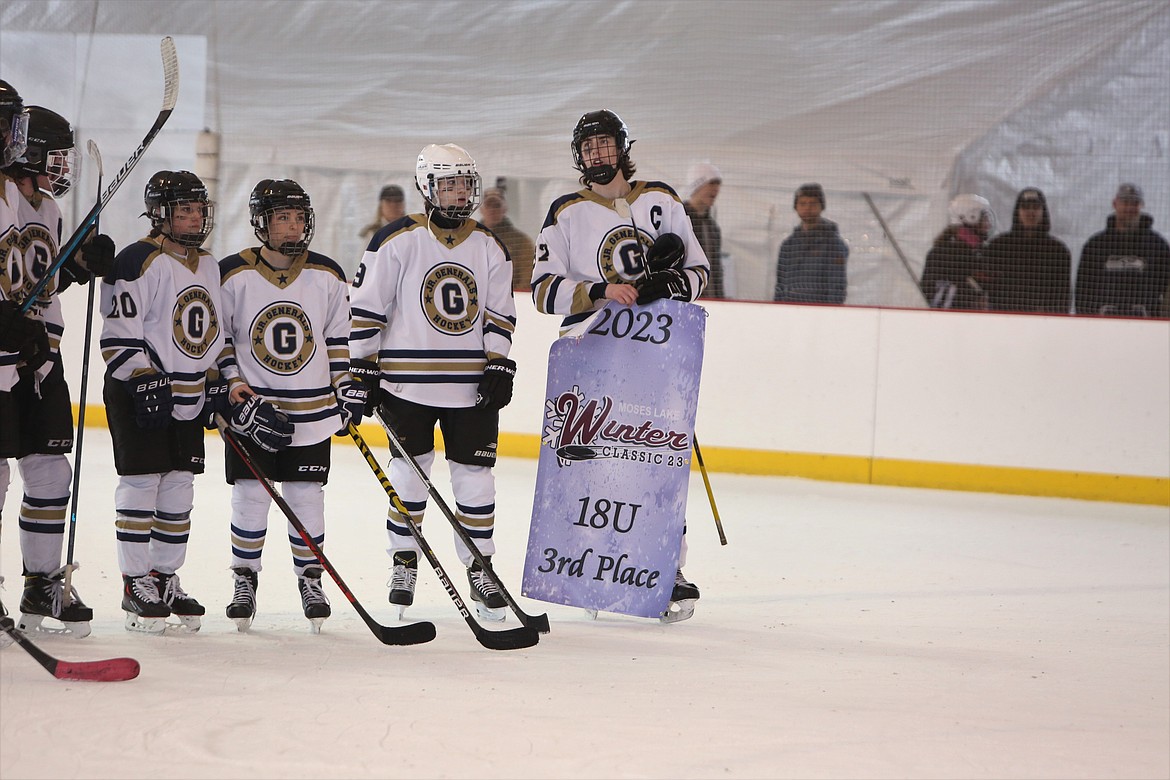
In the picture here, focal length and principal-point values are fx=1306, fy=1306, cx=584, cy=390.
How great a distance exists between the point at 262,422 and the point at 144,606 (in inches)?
19.5

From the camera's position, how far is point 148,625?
301cm

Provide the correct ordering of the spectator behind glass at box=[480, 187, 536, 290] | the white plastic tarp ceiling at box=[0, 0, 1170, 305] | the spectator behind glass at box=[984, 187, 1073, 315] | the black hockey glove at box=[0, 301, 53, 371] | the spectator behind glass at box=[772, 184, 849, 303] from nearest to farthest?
the black hockey glove at box=[0, 301, 53, 371] → the spectator behind glass at box=[984, 187, 1073, 315] → the spectator behind glass at box=[772, 184, 849, 303] → the white plastic tarp ceiling at box=[0, 0, 1170, 305] → the spectator behind glass at box=[480, 187, 536, 290]

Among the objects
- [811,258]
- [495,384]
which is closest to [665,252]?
[495,384]

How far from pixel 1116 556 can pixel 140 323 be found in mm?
3442

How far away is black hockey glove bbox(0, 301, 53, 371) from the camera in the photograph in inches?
107

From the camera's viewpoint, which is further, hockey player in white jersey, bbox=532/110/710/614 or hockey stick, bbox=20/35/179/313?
hockey player in white jersey, bbox=532/110/710/614

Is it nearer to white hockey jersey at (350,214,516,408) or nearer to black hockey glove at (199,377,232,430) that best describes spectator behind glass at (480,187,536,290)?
white hockey jersey at (350,214,516,408)

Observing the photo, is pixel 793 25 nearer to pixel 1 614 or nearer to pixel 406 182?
pixel 406 182

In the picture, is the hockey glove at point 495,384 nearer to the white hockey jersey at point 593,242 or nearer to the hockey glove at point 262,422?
the white hockey jersey at point 593,242

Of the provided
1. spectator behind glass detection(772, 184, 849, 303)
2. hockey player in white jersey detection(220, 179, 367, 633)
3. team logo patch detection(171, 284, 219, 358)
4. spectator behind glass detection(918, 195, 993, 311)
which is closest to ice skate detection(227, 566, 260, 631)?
hockey player in white jersey detection(220, 179, 367, 633)

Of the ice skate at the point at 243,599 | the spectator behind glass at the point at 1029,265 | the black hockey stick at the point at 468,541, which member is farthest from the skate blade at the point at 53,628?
the spectator behind glass at the point at 1029,265

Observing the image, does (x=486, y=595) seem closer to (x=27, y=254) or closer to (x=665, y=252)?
(x=665, y=252)

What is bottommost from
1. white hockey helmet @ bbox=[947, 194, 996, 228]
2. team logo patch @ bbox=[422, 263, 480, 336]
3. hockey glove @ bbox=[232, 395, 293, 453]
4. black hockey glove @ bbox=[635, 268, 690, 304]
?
hockey glove @ bbox=[232, 395, 293, 453]

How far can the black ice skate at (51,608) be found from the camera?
9.75 feet
